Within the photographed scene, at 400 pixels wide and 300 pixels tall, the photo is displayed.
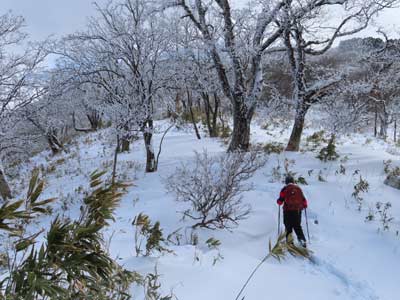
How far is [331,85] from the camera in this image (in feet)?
32.6

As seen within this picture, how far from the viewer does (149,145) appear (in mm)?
9594

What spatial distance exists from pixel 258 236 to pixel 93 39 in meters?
8.20

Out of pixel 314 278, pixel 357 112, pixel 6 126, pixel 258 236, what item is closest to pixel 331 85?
pixel 357 112

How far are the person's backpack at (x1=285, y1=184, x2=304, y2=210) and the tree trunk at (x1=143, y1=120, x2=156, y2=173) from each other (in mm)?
5260

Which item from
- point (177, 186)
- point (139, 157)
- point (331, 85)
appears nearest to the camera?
point (177, 186)

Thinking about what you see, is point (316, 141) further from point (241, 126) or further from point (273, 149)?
point (241, 126)

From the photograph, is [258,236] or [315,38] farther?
[315,38]

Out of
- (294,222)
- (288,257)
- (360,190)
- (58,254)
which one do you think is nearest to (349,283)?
(288,257)

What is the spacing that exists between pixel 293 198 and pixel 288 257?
107cm

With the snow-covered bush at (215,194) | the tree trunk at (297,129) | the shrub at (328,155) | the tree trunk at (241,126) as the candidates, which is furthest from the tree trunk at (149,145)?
the shrub at (328,155)

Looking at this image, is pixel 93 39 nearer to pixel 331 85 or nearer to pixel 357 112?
pixel 331 85

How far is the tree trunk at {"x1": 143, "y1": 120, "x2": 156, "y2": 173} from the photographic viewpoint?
30.5ft

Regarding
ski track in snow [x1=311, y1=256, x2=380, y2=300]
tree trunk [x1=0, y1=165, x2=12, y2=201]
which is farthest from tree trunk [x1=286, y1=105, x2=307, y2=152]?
tree trunk [x1=0, y1=165, x2=12, y2=201]

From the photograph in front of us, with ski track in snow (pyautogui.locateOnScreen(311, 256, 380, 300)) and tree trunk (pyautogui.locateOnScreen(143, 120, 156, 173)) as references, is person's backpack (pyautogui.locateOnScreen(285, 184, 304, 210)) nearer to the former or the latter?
ski track in snow (pyautogui.locateOnScreen(311, 256, 380, 300))
